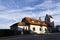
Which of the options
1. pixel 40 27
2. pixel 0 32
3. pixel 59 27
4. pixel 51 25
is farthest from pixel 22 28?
pixel 59 27

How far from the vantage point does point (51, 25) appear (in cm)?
6334

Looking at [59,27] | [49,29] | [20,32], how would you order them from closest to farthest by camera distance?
[20,32] < [49,29] < [59,27]

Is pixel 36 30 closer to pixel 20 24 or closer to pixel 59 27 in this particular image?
pixel 20 24

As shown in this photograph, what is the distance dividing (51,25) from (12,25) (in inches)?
748

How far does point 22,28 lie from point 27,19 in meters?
5.68

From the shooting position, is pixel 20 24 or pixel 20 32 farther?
pixel 20 24

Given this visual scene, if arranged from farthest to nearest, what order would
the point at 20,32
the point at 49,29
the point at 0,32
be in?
the point at 49,29 < the point at 20,32 < the point at 0,32

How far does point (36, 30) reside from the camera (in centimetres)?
5166

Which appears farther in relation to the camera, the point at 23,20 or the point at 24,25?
the point at 23,20

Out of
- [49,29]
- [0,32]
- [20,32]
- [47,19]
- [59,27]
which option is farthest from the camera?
[59,27]

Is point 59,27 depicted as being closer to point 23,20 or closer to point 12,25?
point 23,20

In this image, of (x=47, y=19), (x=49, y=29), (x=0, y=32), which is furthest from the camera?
(x=47, y=19)

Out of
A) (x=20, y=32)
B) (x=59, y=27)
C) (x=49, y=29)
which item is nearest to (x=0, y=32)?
(x=20, y=32)

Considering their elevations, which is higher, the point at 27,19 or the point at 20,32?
the point at 27,19
